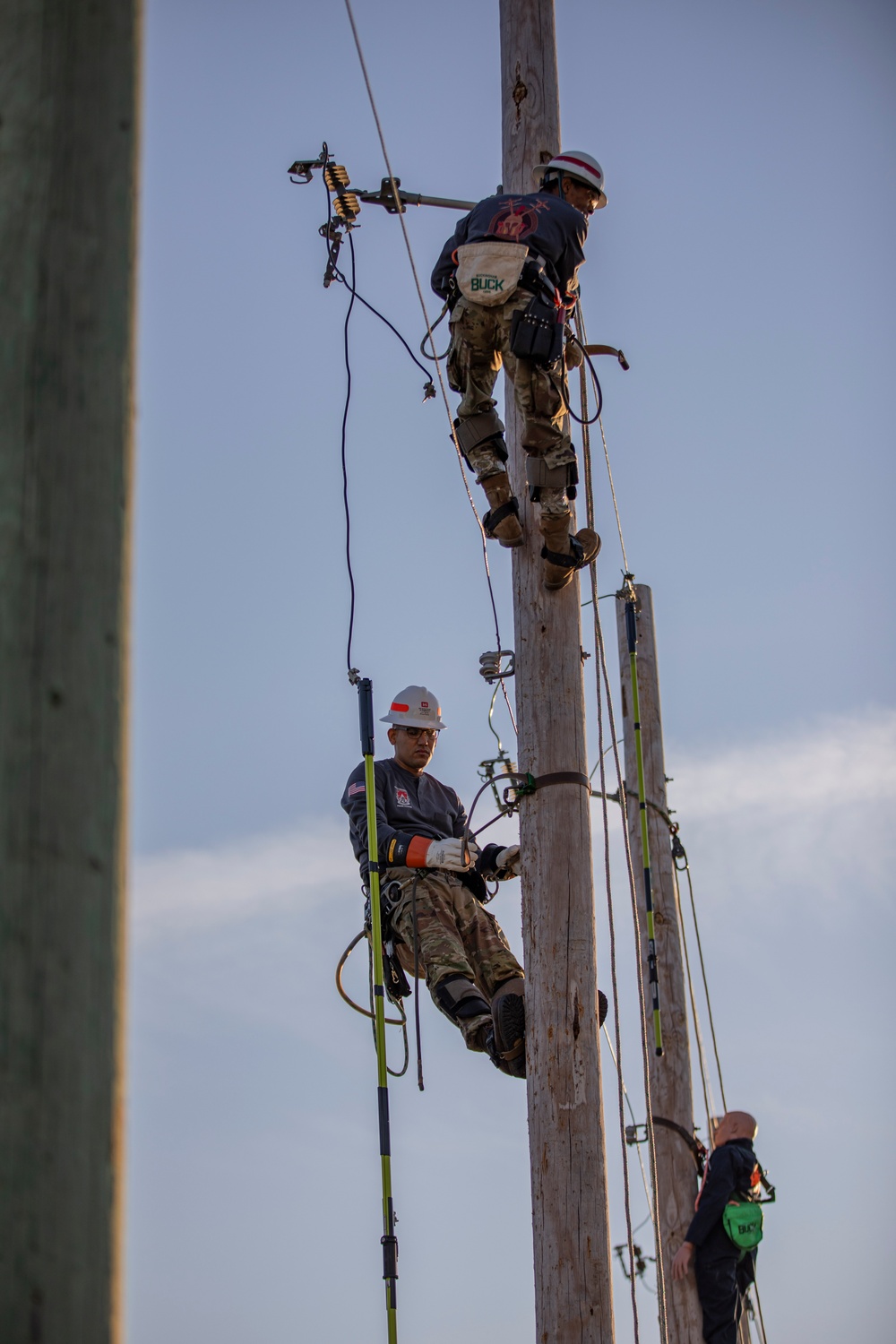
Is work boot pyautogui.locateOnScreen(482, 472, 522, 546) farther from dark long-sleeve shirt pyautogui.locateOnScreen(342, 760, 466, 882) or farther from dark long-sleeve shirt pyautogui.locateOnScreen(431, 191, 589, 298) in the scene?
dark long-sleeve shirt pyautogui.locateOnScreen(342, 760, 466, 882)

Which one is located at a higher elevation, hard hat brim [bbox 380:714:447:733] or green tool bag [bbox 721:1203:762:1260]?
hard hat brim [bbox 380:714:447:733]

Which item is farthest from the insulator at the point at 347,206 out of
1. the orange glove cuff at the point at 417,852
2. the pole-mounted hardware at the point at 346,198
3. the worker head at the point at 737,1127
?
the worker head at the point at 737,1127

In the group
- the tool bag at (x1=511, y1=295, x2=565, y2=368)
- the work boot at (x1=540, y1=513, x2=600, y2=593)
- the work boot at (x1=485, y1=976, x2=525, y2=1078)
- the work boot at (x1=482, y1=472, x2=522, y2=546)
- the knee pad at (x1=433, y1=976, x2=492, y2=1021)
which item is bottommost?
the work boot at (x1=485, y1=976, x2=525, y2=1078)

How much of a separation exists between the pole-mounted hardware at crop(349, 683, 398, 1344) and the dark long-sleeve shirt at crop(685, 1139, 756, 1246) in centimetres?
318

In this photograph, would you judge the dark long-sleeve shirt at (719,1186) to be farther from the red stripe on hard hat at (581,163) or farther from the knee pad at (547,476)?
the red stripe on hard hat at (581,163)

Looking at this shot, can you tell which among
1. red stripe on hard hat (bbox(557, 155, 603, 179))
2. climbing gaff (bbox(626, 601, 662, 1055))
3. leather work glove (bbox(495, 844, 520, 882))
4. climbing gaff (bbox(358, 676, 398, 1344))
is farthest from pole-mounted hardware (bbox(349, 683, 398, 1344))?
climbing gaff (bbox(626, 601, 662, 1055))

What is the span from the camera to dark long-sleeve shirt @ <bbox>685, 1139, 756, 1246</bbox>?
8.63 metres

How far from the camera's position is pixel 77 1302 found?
1494 mm

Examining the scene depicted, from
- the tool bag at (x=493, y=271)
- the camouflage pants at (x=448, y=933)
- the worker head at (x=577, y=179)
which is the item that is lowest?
the camouflage pants at (x=448, y=933)

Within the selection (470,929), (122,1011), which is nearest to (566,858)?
(470,929)

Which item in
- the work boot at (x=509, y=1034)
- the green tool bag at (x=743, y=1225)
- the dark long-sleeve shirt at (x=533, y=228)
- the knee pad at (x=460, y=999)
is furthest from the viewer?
the green tool bag at (x=743, y=1225)

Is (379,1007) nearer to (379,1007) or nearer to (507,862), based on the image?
(379,1007)

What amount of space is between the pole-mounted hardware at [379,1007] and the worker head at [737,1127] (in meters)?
3.31

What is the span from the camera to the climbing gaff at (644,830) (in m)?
9.34
